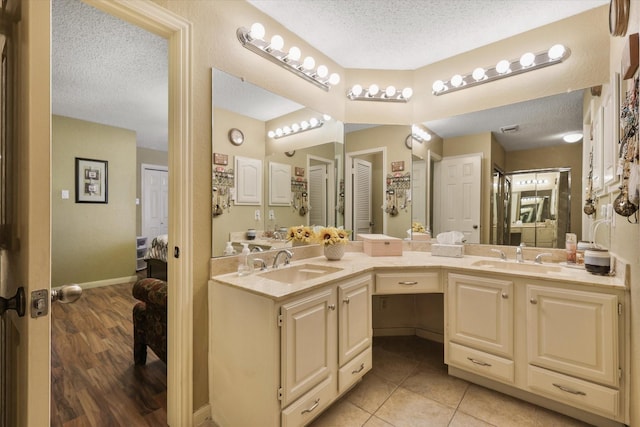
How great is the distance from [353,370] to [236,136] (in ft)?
5.39

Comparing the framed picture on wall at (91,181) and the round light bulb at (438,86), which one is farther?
the framed picture on wall at (91,181)

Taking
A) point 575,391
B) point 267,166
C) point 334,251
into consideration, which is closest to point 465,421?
point 575,391

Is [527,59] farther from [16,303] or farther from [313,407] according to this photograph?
[16,303]

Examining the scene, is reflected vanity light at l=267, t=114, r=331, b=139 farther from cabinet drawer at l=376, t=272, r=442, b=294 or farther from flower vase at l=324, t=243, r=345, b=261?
cabinet drawer at l=376, t=272, r=442, b=294

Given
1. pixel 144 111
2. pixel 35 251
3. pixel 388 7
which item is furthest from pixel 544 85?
pixel 144 111

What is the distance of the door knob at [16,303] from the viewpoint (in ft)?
1.95

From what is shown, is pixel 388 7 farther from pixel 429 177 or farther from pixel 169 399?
pixel 169 399

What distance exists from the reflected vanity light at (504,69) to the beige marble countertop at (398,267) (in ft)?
4.68

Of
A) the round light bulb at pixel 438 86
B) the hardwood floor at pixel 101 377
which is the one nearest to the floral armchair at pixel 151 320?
the hardwood floor at pixel 101 377

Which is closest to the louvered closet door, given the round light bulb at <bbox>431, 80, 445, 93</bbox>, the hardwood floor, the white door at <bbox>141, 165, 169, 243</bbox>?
the round light bulb at <bbox>431, 80, 445, 93</bbox>

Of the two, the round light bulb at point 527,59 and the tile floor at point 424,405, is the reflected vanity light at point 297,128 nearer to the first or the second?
the round light bulb at point 527,59

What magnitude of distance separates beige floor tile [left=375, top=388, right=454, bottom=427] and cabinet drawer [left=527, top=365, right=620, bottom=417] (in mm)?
527

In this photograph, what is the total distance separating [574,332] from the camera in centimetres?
153

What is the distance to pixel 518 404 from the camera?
172cm
